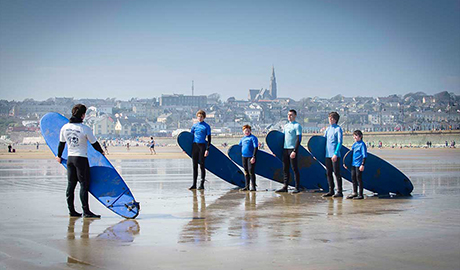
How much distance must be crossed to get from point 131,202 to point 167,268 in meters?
2.95

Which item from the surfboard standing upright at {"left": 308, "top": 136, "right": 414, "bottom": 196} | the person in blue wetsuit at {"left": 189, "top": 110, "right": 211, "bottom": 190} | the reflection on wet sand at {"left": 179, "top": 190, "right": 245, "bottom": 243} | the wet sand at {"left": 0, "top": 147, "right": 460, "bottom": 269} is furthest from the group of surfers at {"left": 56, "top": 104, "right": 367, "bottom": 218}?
the reflection on wet sand at {"left": 179, "top": 190, "right": 245, "bottom": 243}

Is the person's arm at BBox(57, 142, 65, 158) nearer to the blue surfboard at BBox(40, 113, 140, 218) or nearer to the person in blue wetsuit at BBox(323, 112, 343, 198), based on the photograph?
the blue surfboard at BBox(40, 113, 140, 218)

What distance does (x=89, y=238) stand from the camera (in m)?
5.96

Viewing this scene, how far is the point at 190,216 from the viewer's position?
7.59 meters

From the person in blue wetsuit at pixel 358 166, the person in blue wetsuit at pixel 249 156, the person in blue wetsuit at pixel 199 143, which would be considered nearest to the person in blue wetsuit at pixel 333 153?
the person in blue wetsuit at pixel 358 166

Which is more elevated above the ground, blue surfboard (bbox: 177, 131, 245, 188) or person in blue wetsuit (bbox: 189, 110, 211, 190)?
person in blue wetsuit (bbox: 189, 110, 211, 190)

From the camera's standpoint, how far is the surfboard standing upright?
10242 millimetres

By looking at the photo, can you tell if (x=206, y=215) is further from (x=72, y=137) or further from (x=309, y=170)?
(x=309, y=170)

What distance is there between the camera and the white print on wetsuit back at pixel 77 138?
7512 mm

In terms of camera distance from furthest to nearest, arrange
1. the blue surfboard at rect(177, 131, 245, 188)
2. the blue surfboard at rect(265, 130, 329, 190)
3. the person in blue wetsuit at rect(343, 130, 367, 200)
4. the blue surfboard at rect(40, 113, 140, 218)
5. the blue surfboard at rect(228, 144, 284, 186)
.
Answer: the blue surfboard at rect(177, 131, 245, 188) → the blue surfboard at rect(228, 144, 284, 186) → the blue surfboard at rect(265, 130, 329, 190) → the person in blue wetsuit at rect(343, 130, 367, 200) → the blue surfboard at rect(40, 113, 140, 218)

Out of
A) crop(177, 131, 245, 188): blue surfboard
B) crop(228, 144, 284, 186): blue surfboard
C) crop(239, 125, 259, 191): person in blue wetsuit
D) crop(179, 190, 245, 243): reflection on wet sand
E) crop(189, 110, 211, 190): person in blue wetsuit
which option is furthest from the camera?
crop(177, 131, 245, 188): blue surfboard

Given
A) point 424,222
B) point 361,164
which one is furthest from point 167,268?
point 361,164

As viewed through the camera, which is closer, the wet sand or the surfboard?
the wet sand

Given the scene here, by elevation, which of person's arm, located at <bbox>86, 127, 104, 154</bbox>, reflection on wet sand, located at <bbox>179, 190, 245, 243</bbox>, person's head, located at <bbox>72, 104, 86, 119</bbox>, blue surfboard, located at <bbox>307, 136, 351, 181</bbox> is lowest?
reflection on wet sand, located at <bbox>179, 190, 245, 243</bbox>
